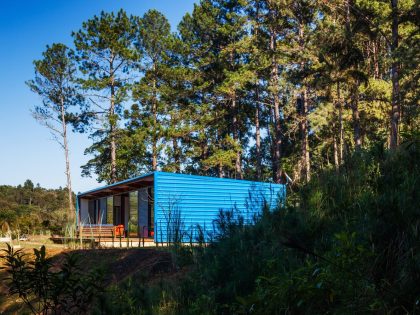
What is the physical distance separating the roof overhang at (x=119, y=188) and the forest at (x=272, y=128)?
413cm

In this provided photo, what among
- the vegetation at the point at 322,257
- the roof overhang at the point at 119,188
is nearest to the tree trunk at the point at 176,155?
the roof overhang at the point at 119,188

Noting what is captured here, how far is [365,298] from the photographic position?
266 cm

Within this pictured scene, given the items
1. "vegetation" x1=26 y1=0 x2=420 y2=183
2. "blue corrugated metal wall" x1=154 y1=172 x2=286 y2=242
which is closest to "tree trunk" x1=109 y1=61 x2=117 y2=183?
"vegetation" x1=26 y1=0 x2=420 y2=183

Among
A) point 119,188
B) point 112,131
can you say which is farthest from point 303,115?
point 112,131

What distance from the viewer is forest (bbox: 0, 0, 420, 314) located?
11.0ft

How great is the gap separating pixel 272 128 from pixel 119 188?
12.8m

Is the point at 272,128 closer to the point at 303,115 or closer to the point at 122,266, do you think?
the point at 303,115

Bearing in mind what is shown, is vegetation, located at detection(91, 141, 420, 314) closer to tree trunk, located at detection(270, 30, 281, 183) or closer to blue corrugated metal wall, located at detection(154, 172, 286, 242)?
blue corrugated metal wall, located at detection(154, 172, 286, 242)

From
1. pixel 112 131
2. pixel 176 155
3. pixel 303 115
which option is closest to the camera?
pixel 303 115

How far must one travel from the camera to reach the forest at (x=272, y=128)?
334cm

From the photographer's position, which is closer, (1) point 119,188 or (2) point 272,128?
(1) point 119,188

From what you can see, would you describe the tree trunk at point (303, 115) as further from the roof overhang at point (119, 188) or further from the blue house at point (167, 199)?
the roof overhang at point (119, 188)

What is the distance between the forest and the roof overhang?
4.13 meters

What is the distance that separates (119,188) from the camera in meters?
21.7
